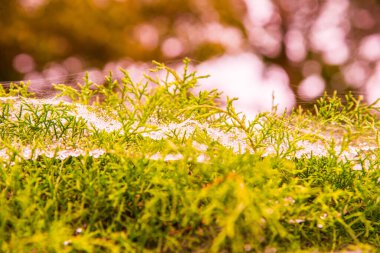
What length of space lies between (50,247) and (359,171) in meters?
0.78

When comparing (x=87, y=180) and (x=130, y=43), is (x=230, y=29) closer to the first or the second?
(x=130, y=43)

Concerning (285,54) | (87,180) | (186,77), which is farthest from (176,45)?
(87,180)

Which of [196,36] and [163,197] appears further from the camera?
[196,36]

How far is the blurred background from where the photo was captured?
5.27 m

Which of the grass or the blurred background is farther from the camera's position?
the blurred background

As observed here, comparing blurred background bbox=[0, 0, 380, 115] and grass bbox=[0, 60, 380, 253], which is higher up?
blurred background bbox=[0, 0, 380, 115]

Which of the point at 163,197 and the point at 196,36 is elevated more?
the point at 196,36

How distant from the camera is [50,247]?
0.68 meters

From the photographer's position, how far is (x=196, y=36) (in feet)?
19.3

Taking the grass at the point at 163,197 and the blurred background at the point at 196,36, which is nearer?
the grass at the point at 163,197

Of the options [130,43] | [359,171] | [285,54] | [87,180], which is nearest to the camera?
[87,180]

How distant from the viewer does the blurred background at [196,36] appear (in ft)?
17.3

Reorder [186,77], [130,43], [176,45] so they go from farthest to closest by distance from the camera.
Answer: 1. [176,45]
2. [130,43]
3. [186,77]

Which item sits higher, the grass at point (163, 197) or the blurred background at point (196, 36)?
the blurred background at point (196, 36)
